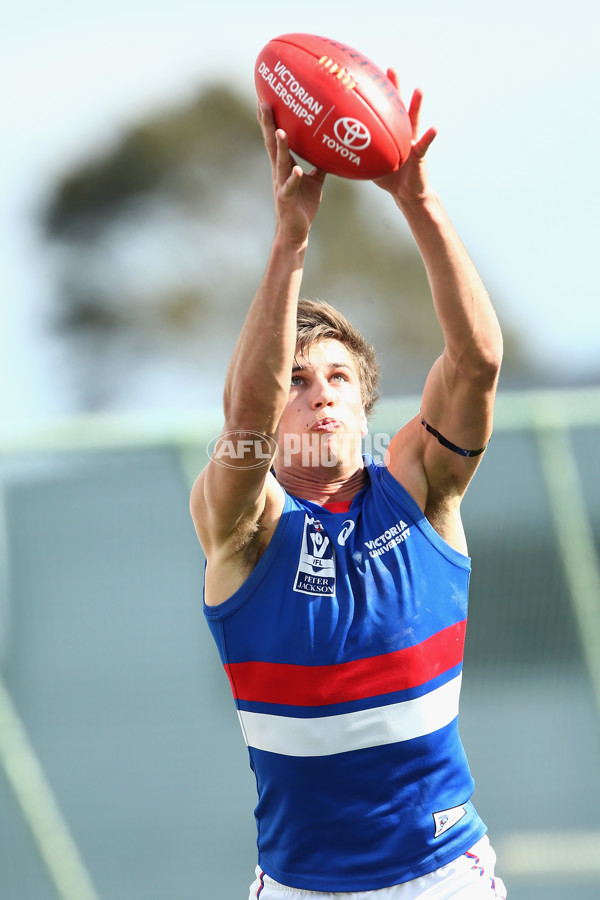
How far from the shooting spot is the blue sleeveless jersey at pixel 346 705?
8.71ft

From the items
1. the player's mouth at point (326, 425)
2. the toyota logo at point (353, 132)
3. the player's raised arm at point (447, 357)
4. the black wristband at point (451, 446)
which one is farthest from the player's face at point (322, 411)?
the toyota logo at point (353, 132)

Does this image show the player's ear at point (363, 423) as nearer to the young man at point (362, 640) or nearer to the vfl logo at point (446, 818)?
the young man at point (362, 640)

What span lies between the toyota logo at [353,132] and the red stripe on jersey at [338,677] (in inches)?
50.9

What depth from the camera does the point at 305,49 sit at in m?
2.62

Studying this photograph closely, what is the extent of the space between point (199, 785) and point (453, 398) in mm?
2997

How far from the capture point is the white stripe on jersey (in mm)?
2668

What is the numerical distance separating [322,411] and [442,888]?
130 cm

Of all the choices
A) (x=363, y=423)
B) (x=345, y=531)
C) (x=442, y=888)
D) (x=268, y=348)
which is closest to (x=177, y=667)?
(x=363, y=423)

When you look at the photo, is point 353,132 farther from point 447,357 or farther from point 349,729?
point 349,729

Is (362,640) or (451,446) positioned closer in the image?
(362,640)

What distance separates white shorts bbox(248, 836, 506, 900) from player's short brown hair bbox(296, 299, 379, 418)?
4.59 ft

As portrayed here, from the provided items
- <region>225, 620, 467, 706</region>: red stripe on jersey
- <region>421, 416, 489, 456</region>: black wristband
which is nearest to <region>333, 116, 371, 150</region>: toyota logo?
<region>421, 416, 489, 456</region>: black wristband

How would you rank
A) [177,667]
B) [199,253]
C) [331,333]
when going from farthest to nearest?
[199,253] < [177,667] < [331,333]

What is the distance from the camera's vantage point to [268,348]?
2426 mm
